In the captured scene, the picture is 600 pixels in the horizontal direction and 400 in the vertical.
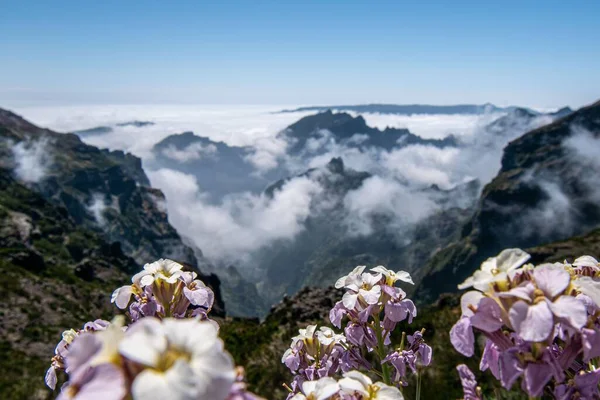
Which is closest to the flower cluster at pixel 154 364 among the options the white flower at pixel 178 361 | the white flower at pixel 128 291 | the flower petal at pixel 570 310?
the white flower at pixel 178 361

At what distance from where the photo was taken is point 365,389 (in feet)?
9.86

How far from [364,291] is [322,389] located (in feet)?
6.18

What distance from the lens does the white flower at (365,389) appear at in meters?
2.87

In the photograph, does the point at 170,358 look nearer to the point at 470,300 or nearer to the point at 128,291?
the point at 470,300

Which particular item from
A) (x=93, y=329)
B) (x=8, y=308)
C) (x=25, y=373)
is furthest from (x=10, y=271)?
(x=93, y=329)

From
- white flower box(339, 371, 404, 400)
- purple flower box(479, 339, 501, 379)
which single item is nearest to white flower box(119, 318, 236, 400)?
white flower box(339, 371, 404, 400)

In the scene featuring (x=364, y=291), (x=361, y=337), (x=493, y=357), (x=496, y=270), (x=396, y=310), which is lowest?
(x=361, y=337)

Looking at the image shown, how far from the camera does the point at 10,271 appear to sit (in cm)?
8531

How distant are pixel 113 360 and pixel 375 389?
1.80m

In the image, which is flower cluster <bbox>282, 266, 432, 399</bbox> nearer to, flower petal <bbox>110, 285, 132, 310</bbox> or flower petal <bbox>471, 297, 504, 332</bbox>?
flower petal <bbox>471, 297, 504, 332</bbox>

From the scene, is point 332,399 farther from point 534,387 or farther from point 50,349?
point 50,349

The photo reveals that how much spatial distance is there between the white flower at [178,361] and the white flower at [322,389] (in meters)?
1.02

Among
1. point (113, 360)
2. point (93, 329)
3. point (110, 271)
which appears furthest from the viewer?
point (110, 271)

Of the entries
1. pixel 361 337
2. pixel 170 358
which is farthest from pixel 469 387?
pixel 170 358
